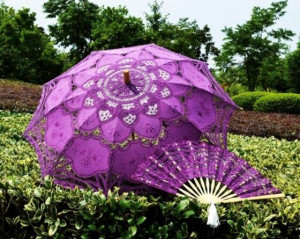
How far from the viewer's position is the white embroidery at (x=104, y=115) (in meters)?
3.12

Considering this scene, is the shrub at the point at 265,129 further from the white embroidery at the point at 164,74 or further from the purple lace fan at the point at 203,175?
the purple lace fan at the point at 203,175

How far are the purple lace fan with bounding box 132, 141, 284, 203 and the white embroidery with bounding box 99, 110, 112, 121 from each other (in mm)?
397

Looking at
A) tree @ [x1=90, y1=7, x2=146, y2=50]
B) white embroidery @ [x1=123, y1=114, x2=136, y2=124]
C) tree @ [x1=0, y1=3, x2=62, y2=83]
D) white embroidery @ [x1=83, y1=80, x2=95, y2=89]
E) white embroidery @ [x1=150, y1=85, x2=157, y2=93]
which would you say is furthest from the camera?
tree @ [x1=0, y1=3, x2=62, y2=83]

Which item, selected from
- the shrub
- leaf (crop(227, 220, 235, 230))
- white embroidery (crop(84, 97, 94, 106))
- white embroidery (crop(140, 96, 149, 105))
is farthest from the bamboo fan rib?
the shrub

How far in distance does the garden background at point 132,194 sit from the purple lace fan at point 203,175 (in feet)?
0.36

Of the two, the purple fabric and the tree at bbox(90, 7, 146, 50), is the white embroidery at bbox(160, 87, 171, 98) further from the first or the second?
the tree at bbox(90, 7, 146, 50)

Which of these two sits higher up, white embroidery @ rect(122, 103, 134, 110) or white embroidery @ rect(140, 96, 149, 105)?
white embroidery @ rect(140, 96, 149, 105)

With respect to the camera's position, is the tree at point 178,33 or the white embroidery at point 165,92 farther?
the tree at point 178,33

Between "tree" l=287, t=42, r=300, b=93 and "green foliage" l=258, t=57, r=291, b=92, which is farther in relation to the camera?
"green foliage" l=258, t=57, r=291, b=92

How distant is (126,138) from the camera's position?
3080 millimetres

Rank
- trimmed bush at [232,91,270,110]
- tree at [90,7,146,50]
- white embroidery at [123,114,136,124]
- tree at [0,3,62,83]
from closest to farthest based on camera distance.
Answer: white embroidery at [123,114,136,124] < trimmed bush at [232,91,270,110] < tree at [90,7,146,50] < tree at [0,3,62,83]

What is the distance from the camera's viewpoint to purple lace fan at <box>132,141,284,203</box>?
2.71m

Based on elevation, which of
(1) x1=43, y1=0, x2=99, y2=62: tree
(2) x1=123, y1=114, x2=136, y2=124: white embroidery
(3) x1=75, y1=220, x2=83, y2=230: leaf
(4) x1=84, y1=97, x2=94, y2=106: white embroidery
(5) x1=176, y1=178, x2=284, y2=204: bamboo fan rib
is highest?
(1) x1=43, y1=0, x2=99, y2=62: tree

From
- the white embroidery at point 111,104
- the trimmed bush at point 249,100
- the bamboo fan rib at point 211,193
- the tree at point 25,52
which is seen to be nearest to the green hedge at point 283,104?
the trimmed bush at point 249,100
